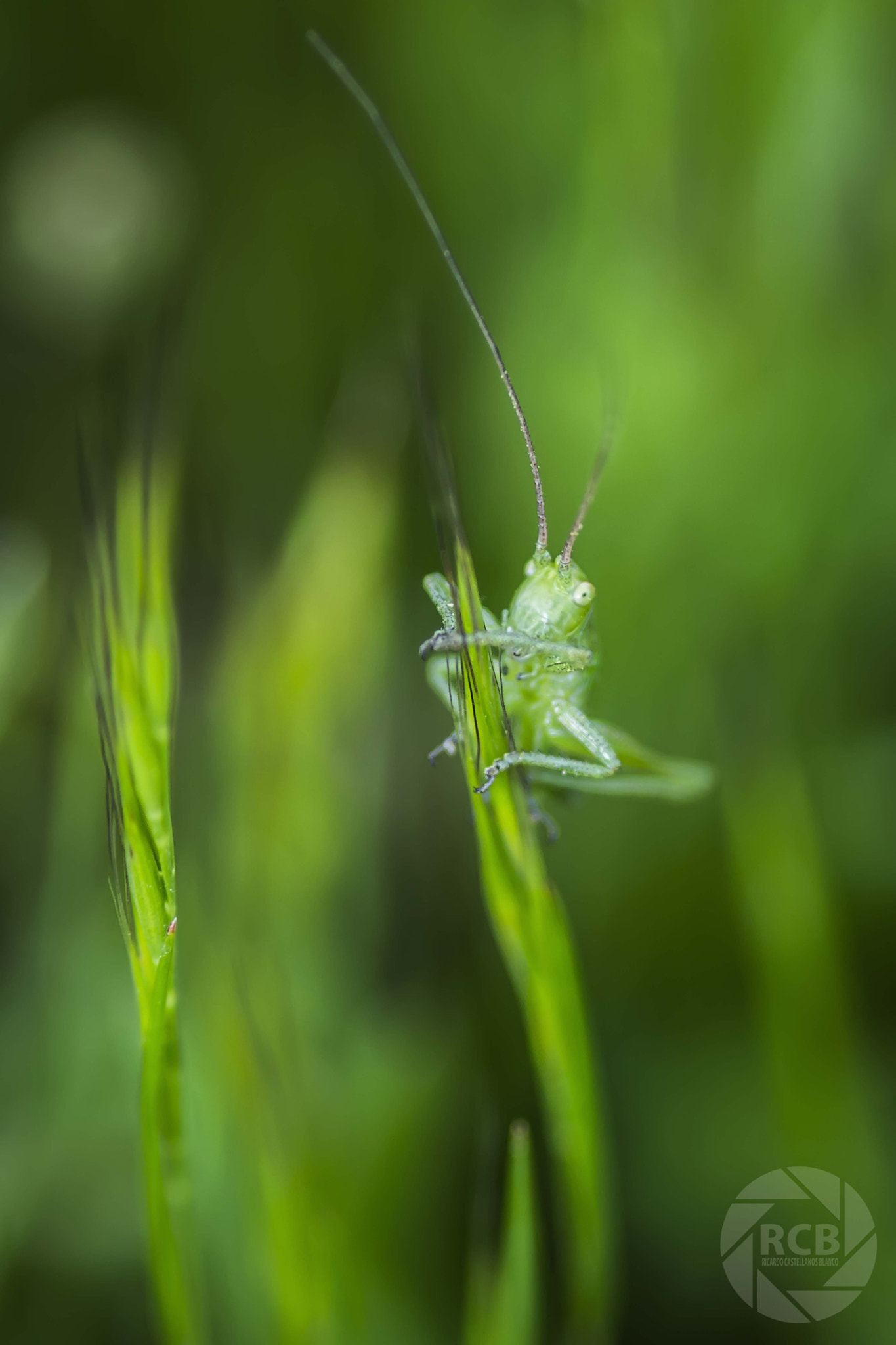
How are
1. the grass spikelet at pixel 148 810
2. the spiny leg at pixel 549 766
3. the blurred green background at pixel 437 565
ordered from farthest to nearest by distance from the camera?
the blurred green background at pixel 437 565, the spiny leg at pixel 549 766, the grass spikelet at pixel 148 810

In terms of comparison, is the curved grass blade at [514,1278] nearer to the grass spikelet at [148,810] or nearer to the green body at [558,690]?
the grass spikelet at [148,810]

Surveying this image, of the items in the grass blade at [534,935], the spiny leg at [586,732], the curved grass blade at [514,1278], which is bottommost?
the curved grass blade at [514,1278]

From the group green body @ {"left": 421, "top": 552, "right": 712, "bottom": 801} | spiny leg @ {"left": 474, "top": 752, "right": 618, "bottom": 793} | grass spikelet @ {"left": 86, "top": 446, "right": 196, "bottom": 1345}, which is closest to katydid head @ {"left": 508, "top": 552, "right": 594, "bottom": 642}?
green body @ {"left": 421, "top": 552, "right": 712, "bottom": 801}

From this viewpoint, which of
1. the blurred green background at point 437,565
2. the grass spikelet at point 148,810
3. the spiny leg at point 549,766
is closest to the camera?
the grass spikelet at point 148,810

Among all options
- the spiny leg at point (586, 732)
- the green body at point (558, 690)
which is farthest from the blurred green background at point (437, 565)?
the spiny leg at point (586, 732)

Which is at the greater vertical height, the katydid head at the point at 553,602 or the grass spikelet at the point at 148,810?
the katydid head at the point at 553,602

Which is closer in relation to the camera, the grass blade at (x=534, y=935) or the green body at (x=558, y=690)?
the grass blade at (x=534, y=935)

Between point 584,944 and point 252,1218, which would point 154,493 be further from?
point 584,944

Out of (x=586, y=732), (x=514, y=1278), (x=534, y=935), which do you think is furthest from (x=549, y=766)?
(x=514, y=1278)
